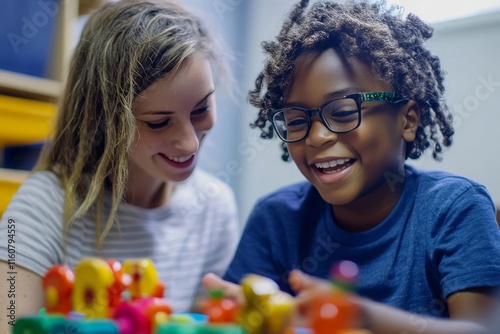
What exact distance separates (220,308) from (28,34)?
23.6 inches

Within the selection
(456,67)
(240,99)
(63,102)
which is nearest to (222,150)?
(240,99)

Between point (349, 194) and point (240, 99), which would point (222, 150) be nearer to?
point (240, 99)

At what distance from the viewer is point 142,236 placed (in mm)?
672

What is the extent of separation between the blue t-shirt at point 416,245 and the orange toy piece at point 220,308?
14 cm

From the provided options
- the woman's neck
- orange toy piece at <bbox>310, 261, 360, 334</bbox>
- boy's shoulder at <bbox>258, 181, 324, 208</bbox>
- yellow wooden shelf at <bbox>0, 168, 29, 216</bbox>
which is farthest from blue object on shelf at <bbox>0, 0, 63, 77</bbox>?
orange toy piece at <bbox>310, 261, 360, 334</bbox>

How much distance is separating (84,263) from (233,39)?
0.30m

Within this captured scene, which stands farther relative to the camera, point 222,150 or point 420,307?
point 222,150

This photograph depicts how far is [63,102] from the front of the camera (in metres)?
0.70

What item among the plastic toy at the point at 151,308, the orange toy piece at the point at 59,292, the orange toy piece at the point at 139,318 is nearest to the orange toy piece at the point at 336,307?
the plastic toy at the point at 151,308

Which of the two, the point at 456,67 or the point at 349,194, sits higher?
the point at 456,67

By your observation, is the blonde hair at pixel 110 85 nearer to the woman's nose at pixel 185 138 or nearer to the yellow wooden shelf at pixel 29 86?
the woman's nose at pixel 185 138

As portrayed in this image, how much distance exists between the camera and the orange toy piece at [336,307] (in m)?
0.33

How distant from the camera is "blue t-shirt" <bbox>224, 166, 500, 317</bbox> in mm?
452

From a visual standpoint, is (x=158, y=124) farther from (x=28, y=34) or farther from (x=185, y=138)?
(x=28, y=34)
